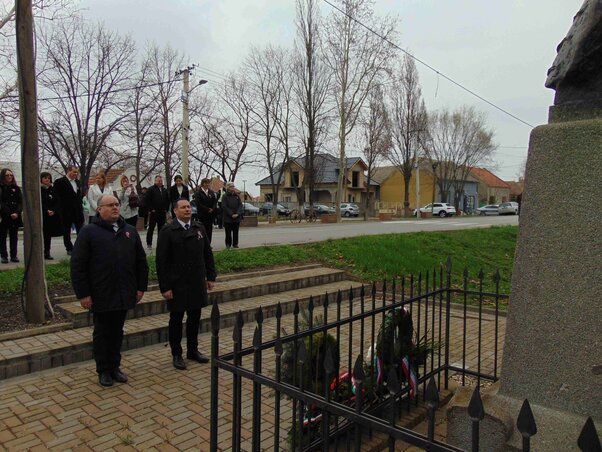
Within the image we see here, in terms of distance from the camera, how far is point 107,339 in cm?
436

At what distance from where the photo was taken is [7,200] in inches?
329

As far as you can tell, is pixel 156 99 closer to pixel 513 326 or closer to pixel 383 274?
pixel 383 274

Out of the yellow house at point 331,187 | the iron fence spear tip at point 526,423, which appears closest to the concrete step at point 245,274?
the iron fence spear tip at point 526,423

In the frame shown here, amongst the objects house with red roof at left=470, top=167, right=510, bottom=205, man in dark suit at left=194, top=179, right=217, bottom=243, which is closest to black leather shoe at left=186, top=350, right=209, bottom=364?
man in dark suit at left=194, top=179, right=217, bottom=243

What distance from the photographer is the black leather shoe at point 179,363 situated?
187 inches

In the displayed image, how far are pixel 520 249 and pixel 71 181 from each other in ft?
28.1

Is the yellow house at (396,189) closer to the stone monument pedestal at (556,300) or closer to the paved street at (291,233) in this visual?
the paved street at (291,233)

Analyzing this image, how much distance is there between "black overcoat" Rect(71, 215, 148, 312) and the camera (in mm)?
4195

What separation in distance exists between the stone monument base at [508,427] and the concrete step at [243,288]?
10.4ft

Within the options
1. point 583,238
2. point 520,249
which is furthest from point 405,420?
point 583,238

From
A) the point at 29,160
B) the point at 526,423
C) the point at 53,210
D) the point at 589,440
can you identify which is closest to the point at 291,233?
the point at 53,210

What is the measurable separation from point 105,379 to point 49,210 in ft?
17.5

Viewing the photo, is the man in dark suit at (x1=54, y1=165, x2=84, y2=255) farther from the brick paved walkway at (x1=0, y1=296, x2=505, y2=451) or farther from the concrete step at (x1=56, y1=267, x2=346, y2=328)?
the brick paved walkway at (x1=0, y1=296, x2=505, y2=451)

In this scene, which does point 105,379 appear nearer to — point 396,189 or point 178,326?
point 178,326
